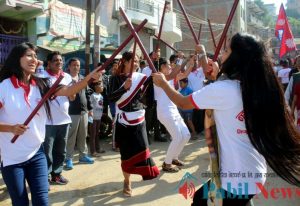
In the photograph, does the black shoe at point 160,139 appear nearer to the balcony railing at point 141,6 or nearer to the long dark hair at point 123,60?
the long dark hair at point 123,60

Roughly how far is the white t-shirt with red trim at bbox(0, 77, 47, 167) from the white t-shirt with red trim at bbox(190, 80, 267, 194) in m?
1.42

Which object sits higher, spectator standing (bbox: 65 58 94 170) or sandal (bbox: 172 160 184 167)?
spectator standing (bbox: 65 58 94 170)

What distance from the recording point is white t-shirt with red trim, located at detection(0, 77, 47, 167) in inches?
112

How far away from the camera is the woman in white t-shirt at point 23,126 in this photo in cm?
280

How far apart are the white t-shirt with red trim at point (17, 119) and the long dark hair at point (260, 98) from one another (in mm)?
1623

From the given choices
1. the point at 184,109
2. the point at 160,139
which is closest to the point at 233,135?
the point at 184,109

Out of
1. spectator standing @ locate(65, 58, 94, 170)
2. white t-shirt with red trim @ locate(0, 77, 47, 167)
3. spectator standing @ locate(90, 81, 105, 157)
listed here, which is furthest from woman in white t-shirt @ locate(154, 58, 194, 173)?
white t-shirt with red trim @ locate(0, 77, 47, 167)

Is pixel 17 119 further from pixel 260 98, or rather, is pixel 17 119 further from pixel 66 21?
pixel 66 21

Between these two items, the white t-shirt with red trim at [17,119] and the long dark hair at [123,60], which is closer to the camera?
the white t-shirt with red trim at [17,119]

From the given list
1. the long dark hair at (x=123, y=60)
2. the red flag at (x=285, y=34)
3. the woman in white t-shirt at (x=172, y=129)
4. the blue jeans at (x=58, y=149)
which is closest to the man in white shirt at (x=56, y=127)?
the blue jeans at (x=58, y=149)

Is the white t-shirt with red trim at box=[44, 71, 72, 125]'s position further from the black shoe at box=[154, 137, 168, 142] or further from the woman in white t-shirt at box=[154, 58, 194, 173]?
the black shoe at box=[154, 137, 168, 142]

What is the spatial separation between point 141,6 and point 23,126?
17.4 metres

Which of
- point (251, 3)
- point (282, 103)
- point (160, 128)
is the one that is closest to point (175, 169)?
point (160, 128)

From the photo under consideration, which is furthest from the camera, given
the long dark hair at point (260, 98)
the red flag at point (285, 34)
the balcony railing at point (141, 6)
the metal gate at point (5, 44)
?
the balcony railing at point (141, 6)
